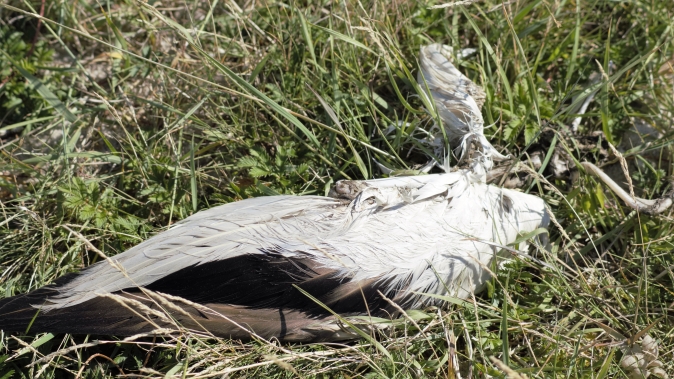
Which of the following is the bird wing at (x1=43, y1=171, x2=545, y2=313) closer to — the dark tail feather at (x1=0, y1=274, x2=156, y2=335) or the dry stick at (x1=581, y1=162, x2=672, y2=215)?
the dark tail feather at (x1=0, y1=274, x2=156, y2=335)

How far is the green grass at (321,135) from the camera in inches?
Answer: 86.8

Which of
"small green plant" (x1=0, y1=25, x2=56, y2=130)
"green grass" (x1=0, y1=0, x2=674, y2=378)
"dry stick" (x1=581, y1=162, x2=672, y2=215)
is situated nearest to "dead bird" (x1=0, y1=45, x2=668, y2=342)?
"green grass" (x1=0, y1=0, x2=674, y2=378)

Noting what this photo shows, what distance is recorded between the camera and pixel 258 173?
241 cm

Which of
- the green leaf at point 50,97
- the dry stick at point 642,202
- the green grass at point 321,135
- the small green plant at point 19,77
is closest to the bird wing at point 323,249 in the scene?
the green grass at point 321,135

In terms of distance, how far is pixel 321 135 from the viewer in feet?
8.47

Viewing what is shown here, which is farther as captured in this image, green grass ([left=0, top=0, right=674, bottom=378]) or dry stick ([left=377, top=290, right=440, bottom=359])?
green grass ([left=0, top=0, right=674, bottom=378])

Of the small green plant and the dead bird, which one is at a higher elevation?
the small green plant

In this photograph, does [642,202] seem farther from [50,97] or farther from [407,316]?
[50,97]

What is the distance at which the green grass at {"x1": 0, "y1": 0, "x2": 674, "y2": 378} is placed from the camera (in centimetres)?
221

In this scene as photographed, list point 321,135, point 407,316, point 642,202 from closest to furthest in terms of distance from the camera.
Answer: point 407,316 → point 642,202 → point 321,135

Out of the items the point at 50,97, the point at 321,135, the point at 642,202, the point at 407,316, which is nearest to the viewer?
the point at 407,316

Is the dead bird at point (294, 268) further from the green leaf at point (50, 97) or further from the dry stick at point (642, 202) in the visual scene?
the green leaf at point (50, 97)

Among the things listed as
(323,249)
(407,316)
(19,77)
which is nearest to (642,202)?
(407,316)

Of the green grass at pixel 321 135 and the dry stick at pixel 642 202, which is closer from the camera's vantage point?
the green grass at pixel 321 135
